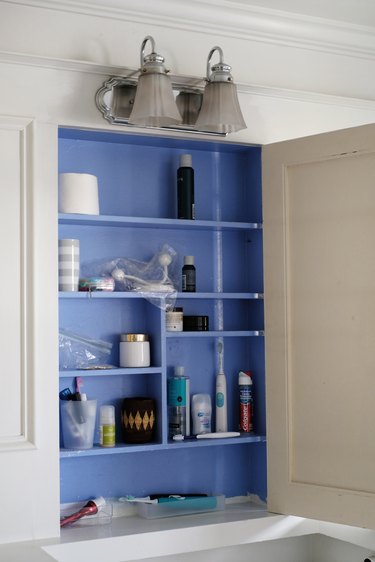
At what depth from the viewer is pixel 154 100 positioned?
90.3 inches

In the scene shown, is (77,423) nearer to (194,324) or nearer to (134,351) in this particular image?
(134,351)

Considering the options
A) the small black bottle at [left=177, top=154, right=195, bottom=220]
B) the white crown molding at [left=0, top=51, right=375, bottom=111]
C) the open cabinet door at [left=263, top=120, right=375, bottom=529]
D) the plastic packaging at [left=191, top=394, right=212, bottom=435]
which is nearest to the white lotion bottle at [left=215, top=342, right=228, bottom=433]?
the plastic packaging at [left=191, top=394, right=212, bottom=435]

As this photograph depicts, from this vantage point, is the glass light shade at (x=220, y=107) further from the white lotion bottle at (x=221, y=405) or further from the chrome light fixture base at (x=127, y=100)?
the white lotion bottle at (x=221, y=405)

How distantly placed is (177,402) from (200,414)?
0.10 meters

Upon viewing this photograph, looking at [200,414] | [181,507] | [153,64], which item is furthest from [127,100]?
[181,507]

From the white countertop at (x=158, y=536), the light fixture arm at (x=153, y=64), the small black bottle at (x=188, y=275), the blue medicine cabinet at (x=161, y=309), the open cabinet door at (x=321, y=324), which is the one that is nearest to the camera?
the white countertop at (x=158, y=536)

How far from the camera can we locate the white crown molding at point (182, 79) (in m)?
2.29

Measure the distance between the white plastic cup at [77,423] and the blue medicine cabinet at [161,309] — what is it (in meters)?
0.04

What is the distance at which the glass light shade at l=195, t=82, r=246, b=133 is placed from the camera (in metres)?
2.38

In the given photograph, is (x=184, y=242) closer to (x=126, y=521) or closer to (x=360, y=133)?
(x=360, y=133)

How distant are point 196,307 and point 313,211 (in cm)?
51

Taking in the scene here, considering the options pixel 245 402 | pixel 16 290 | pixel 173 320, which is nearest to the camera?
pixel 16 290

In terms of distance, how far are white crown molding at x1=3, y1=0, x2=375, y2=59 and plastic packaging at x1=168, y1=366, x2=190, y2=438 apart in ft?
3.50

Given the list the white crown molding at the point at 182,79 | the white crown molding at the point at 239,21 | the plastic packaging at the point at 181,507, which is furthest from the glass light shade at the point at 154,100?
the plastic packaging at the point at 181,507
